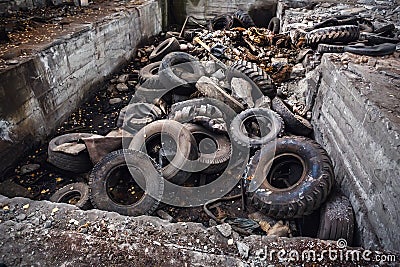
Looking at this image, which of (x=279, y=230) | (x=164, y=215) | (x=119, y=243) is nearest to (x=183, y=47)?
(x=164, y=215)

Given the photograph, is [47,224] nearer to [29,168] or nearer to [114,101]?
[29,168]

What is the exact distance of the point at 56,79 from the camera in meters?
4.27

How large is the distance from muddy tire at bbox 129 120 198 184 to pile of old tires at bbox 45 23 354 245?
13 millimetres

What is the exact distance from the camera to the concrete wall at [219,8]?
27.7 feet

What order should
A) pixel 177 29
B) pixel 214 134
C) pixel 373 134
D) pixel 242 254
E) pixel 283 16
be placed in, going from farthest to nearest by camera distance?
pixel 177 29
pixel 283 16
pixel 214 134
pixel 373 134
pixel 242 254

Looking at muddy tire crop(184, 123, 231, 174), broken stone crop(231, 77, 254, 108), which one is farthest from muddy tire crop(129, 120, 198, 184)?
broken stone crop(231, 77, 254, 108)

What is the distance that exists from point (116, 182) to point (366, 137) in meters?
3.01

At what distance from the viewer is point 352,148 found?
9.45ft

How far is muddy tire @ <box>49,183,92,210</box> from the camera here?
3175mm

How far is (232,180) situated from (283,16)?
5705 mm

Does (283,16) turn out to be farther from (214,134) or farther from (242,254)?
(242,254)

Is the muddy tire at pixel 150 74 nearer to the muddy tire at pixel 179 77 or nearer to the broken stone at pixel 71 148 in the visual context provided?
the muddy tire at pixel 179 77

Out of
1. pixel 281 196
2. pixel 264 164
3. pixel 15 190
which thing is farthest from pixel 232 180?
pixel 15 190

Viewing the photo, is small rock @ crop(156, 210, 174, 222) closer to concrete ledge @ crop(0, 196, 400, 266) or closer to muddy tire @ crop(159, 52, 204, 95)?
concrete ledge @ crop(0, 196, 400, 266)
